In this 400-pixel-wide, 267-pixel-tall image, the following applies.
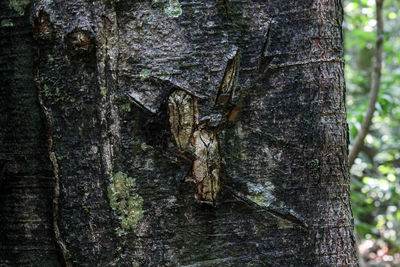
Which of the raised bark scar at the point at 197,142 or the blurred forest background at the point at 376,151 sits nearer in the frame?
the raised bark scar at the point at 197,142

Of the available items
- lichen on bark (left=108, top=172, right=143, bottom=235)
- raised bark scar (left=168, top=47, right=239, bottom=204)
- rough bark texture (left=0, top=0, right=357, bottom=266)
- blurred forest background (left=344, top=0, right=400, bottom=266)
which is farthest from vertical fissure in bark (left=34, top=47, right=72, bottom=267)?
blurred forest background (left=344, top=0, right=400, bottom=266)

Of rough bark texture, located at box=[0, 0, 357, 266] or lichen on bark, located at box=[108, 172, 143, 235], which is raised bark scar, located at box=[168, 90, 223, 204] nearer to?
rough bark texture, located at box=[0, 0, 357, 266]

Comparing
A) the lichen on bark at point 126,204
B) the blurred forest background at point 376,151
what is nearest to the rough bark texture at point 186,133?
the lichen on bark at point 126,204

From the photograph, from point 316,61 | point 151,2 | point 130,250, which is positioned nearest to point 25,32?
point 151,2

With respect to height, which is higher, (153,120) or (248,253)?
(153,120)

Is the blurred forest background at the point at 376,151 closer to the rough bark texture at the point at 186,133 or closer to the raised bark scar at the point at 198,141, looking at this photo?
the rough bark texture at the point at 186,133

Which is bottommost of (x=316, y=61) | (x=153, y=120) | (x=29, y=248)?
(x=29, y=248)

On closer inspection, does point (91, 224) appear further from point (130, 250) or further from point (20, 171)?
point (20, 171)

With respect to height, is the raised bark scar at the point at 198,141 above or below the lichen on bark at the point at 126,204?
above
